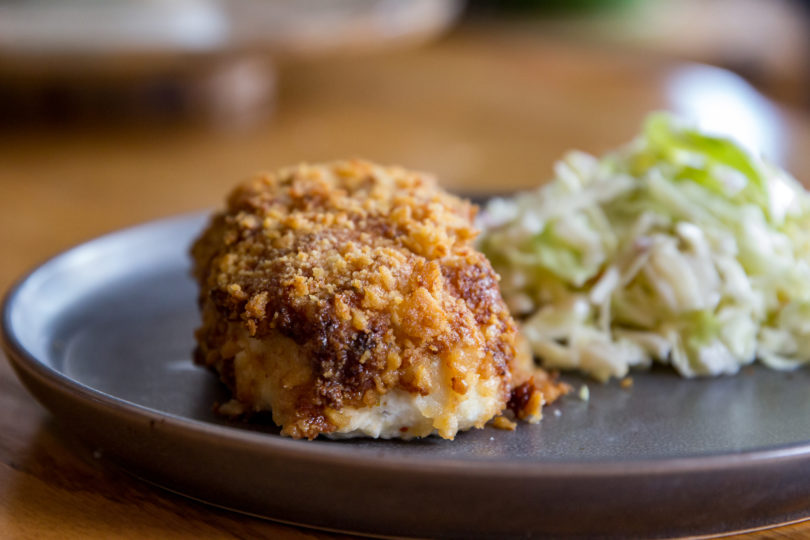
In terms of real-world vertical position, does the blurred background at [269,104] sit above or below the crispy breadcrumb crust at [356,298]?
below

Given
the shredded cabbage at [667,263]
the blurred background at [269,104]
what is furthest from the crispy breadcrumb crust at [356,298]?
the blurred background at [269,104]

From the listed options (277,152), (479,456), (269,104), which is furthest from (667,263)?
(269,104)

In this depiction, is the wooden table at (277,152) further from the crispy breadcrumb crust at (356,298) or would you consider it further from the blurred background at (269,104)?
the crispy breadcrumb crust at (356,298)

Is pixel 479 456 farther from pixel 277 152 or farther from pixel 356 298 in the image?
pixel 277 152

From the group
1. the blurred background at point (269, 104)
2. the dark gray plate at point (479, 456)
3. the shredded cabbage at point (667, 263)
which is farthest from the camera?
the blurred background at point (269, 104)

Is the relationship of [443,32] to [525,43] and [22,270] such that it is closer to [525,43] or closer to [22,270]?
[525,43]

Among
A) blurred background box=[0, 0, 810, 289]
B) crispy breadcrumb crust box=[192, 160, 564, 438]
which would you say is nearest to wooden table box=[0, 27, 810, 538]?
blurred background box=[0, 0, 810, 289]

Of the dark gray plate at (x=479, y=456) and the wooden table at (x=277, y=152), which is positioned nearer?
the dark gray plate at (x=479, y=456)
